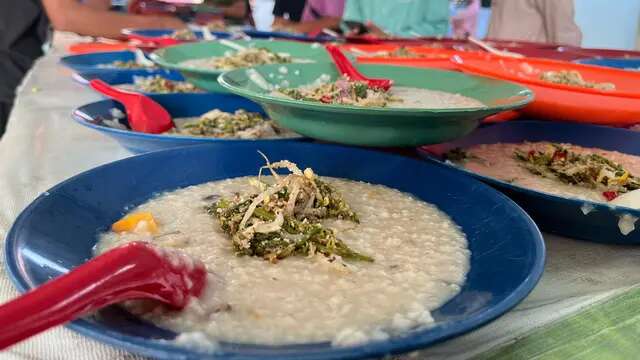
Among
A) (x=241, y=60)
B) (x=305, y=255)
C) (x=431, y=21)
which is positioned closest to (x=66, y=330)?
(x=305, y=255)

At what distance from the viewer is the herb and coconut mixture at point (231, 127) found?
135 centimetres

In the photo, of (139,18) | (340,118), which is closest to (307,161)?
(340,118)

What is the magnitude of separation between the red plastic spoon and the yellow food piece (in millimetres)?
563

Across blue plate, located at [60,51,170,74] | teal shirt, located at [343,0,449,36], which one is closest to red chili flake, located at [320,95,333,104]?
blue plate, located at [60,51,170,74]

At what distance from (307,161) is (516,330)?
55 cm

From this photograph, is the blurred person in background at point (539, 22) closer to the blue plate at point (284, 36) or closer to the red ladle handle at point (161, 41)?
the blue plate at point (284, 36)

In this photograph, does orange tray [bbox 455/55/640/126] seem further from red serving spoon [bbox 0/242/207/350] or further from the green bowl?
red serving spoon [bbox 0/242/207/350]

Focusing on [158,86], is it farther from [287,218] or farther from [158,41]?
[287,218]

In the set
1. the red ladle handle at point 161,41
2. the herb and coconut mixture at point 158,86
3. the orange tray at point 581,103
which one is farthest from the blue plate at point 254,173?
the red ladle handle at point 161,41

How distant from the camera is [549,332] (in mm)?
692

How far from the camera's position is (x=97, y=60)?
91.8 inches

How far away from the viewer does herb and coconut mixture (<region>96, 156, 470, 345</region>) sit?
2.01ft

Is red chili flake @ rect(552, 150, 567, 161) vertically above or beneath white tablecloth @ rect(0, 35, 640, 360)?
above

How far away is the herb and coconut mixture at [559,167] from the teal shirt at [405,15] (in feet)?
14.0
